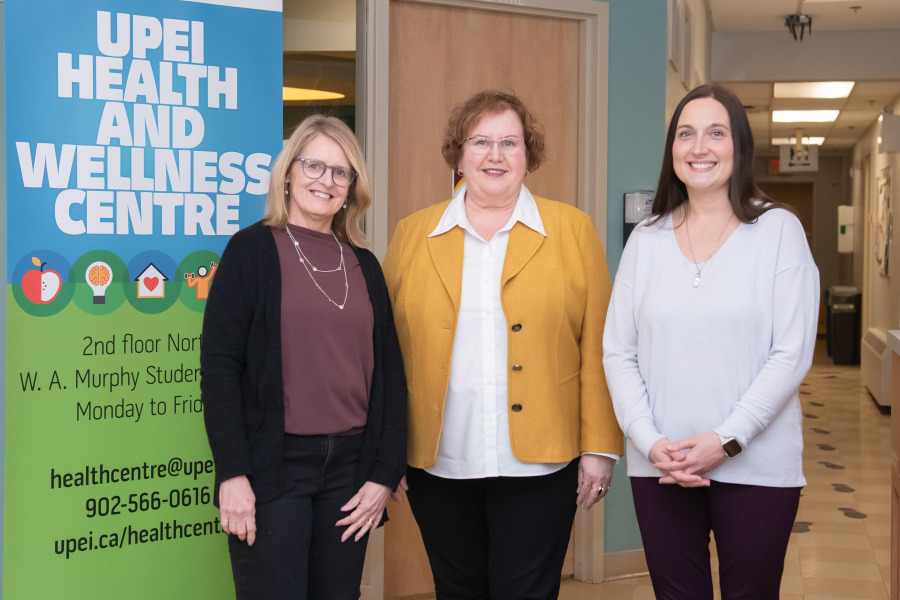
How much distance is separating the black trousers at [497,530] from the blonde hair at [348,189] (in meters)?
0.62

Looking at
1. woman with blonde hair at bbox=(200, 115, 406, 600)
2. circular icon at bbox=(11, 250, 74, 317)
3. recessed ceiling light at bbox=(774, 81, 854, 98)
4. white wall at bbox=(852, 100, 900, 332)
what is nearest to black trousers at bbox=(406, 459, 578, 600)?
woman with blonde hair at bbox=(200, 115, 406, 600)

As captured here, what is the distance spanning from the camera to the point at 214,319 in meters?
1.82

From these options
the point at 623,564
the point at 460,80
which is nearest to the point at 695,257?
the point at 460,80

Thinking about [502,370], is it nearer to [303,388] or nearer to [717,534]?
[303,388]

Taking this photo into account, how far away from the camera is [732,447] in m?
1.75

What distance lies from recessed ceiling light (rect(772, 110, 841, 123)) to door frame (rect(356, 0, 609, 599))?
7895 mm

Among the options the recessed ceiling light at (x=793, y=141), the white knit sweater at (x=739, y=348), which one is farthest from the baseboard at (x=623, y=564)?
the recessed ceiling light at (x=793, y=141)

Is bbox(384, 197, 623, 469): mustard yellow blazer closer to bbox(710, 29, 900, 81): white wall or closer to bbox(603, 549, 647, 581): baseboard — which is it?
bbox(603, 549, 647, 581): baseboard

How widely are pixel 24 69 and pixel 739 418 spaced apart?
200cm

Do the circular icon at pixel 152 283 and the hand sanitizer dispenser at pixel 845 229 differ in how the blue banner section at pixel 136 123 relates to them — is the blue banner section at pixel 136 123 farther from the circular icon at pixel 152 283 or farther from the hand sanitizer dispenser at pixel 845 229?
the hand sanitizer dispenser at pixel 845 229

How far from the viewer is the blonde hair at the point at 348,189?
1.96 meters

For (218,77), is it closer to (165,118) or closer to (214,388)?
(165,118)

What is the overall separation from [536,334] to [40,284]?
138 centimetres

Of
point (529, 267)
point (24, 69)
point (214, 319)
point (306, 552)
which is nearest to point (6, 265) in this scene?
point (24, 69)
